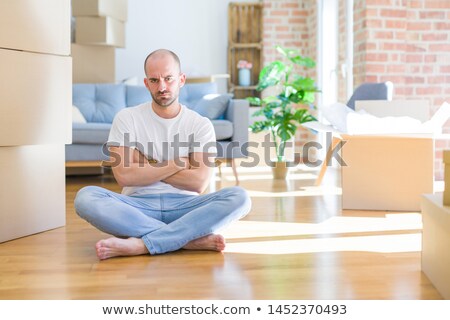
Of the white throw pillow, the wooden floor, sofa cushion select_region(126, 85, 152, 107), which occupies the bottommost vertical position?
the wooden floor

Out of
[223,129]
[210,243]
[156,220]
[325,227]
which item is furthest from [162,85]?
[223,129]

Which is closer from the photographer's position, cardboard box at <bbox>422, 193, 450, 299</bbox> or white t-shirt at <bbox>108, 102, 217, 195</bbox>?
cardboard box at <bbox>422, 193, 450, 299</bbox>

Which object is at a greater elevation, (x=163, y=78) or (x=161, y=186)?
(x=163, y=78)

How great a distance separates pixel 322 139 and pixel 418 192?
3.76m

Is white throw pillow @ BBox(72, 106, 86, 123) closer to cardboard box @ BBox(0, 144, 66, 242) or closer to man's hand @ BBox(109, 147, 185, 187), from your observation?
cardboard box @ BBox(0, 144, 66, 242)

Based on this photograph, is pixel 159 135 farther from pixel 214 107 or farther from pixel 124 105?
pixel 124 105

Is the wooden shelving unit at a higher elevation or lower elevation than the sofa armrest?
higher

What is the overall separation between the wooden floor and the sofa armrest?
5.96 feet

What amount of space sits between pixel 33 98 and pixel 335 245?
62.5 inches

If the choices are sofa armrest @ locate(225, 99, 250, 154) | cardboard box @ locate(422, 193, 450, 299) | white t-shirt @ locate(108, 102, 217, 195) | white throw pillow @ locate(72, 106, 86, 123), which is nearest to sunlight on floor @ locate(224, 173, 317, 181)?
sofa armrest @ locate(225, 99, 250, 154)

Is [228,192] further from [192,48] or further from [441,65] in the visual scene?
[192,48]

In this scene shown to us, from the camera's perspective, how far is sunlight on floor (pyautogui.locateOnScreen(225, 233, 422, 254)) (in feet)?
10.0

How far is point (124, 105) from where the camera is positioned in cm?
657
